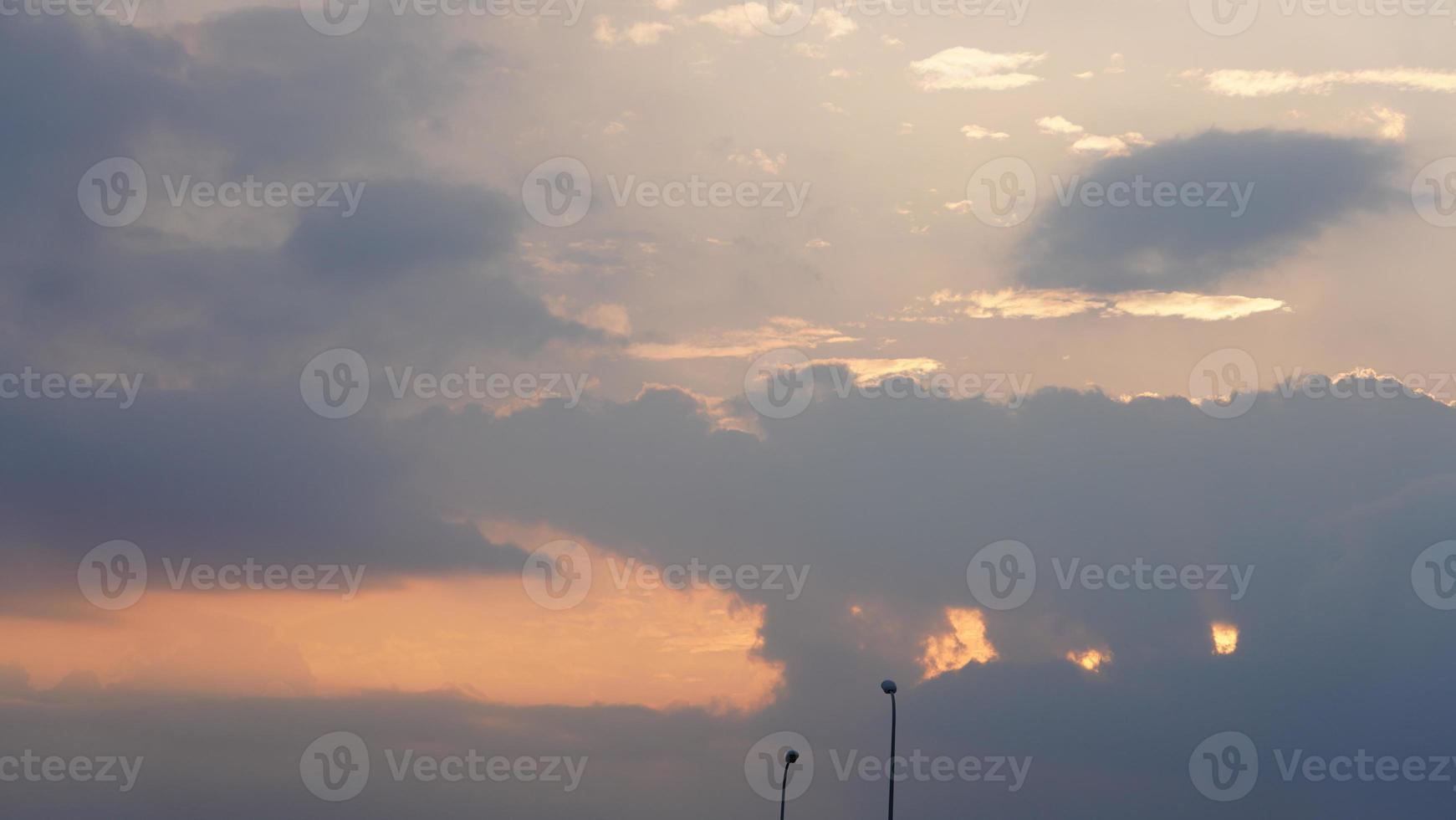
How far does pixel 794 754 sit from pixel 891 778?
4.20 metres

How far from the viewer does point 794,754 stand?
152 feet

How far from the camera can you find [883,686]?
4453cm

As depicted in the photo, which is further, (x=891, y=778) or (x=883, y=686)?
(x=891, y=778)

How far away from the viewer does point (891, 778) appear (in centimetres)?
4809

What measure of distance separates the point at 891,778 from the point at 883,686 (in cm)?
537

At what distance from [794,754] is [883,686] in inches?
166
